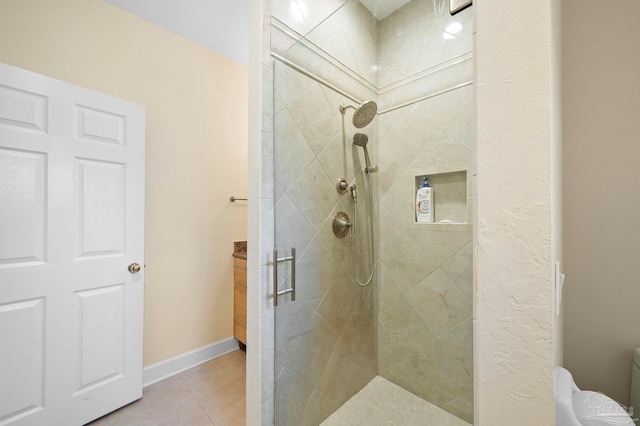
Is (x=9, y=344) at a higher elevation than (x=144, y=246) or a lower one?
lower

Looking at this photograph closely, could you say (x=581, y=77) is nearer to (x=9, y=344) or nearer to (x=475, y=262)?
(x=475, y=262)

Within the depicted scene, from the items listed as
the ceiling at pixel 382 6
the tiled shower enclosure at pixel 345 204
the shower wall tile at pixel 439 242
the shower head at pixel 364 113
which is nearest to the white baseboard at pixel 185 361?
the tiled shower enclosure at pixel 345 204

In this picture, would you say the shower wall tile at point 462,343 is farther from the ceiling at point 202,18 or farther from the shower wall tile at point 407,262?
the ceiling at point 202,18

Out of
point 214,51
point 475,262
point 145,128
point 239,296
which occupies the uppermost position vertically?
point 214,51

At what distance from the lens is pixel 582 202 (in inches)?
44.8

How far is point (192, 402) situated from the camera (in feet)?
5.33

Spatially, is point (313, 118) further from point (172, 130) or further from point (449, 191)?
point (172, 130)

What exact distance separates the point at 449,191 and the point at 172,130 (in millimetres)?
2051

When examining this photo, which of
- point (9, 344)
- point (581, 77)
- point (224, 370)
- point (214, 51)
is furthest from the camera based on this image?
point (214, 51)

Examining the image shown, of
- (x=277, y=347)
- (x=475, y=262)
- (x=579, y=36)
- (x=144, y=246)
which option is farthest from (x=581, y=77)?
(x=144, y=246)

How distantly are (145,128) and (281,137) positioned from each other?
1.25 meters

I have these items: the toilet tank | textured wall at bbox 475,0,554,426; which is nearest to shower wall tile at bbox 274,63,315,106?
textured wall at bbox 475,0,554,426

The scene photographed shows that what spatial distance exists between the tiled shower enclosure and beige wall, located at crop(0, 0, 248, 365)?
47.5 inches

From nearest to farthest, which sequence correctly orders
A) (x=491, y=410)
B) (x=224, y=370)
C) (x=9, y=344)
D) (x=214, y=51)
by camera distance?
(x=491, y=410) → (x=9, y=344) → (x=224, y=370) → (x=214, y=51)
